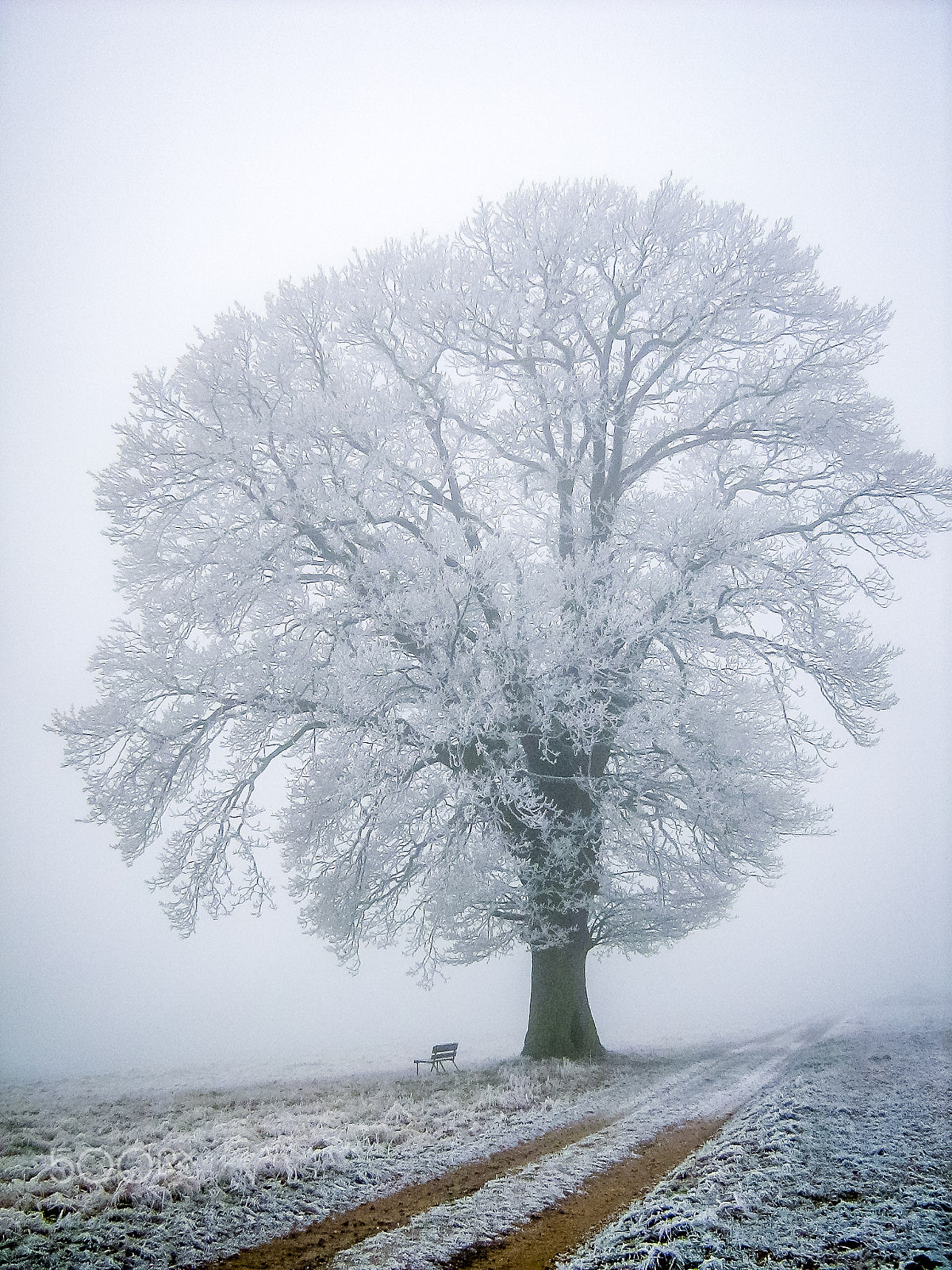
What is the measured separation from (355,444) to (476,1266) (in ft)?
31.8

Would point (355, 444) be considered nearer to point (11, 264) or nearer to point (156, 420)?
point (156, 420)

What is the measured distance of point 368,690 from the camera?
10109 mm

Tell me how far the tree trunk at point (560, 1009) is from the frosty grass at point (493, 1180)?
1.72 metres

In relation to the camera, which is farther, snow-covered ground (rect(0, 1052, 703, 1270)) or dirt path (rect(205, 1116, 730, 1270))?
snow-covered ground (rect(0, 1052, 703, 1270))

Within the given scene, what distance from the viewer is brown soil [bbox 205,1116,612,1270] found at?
423cm

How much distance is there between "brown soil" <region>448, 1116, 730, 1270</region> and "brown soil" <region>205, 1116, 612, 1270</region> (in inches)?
29.8

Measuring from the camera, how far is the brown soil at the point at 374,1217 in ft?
13.9

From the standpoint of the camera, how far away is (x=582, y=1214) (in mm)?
4922

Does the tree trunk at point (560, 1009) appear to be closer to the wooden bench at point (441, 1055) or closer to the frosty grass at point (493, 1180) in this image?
the wooden bench at point (441, 1055)
